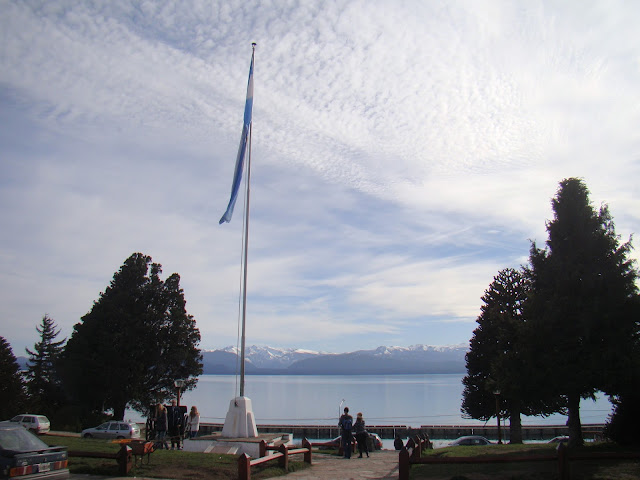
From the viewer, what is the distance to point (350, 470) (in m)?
15.7

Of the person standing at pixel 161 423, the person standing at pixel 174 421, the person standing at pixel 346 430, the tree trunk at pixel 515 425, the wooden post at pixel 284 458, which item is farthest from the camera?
the tree trunk at pixel 515 425

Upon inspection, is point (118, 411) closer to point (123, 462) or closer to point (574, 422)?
point (123, 462)

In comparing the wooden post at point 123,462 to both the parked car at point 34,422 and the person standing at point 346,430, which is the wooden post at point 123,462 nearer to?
the person standing at point 346,430

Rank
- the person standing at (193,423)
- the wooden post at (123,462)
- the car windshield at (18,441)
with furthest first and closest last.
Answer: the person standing at (193,423) → the wooden post at (123,462) → the car windshield at (18,441)

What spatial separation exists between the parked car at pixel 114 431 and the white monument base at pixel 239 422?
50.1 ft

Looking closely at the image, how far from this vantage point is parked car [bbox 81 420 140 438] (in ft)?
107

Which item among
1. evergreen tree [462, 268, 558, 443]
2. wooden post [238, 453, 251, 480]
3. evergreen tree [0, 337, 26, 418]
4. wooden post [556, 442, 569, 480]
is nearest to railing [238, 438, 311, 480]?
wooden post [238, 453, 251, 480]

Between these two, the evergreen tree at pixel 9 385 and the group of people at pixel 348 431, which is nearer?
the group of people at pixel 348 431

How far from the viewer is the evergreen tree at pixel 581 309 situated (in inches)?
696

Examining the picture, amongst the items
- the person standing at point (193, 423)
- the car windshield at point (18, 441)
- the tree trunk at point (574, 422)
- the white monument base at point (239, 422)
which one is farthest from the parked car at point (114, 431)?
the tree trunk at point (574, 422)

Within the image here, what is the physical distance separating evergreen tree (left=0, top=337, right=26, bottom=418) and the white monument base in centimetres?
1873

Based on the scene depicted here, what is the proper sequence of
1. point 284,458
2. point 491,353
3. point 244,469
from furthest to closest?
point 491,353 → point 284,458 → point 244,469

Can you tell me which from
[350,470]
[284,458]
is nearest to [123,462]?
[284,458]

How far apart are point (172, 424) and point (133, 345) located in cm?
2433
